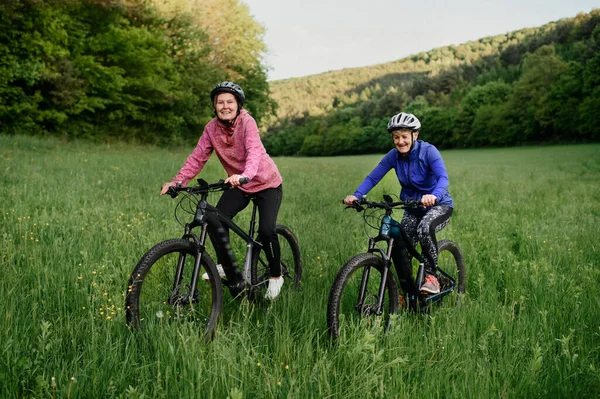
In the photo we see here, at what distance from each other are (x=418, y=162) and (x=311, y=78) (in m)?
191

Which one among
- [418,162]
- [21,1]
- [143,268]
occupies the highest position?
[21,1]

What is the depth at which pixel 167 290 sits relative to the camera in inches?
136

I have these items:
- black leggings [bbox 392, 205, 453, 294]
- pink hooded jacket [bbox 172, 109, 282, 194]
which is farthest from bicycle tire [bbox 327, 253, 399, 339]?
pink hooded jacket [bbox 172, 109, 282, 194]

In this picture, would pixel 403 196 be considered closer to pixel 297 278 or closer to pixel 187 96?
pixel 297 278

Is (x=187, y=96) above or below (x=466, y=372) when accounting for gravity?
above

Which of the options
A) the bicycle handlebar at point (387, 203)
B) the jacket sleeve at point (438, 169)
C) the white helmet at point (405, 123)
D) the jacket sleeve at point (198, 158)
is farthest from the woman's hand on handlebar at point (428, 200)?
the jacket sleeve at point (198, 158)

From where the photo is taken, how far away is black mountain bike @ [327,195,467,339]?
330cm

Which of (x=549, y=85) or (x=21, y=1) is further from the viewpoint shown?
(x=549, y=85)

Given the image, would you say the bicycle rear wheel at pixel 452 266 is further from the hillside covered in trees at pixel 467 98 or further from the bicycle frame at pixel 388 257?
the hillside covered in trees at pixel 467 98

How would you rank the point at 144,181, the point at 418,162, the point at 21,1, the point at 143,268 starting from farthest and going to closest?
1. the point at 21,1
2. the point at 144,181
3. the point at 418,162
4. the point at 143,268

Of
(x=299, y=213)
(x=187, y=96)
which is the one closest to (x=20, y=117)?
(x=187, y=96)

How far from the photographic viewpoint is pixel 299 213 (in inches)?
347

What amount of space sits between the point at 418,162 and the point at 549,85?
243ft

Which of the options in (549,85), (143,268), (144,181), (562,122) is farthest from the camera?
(549,85)
